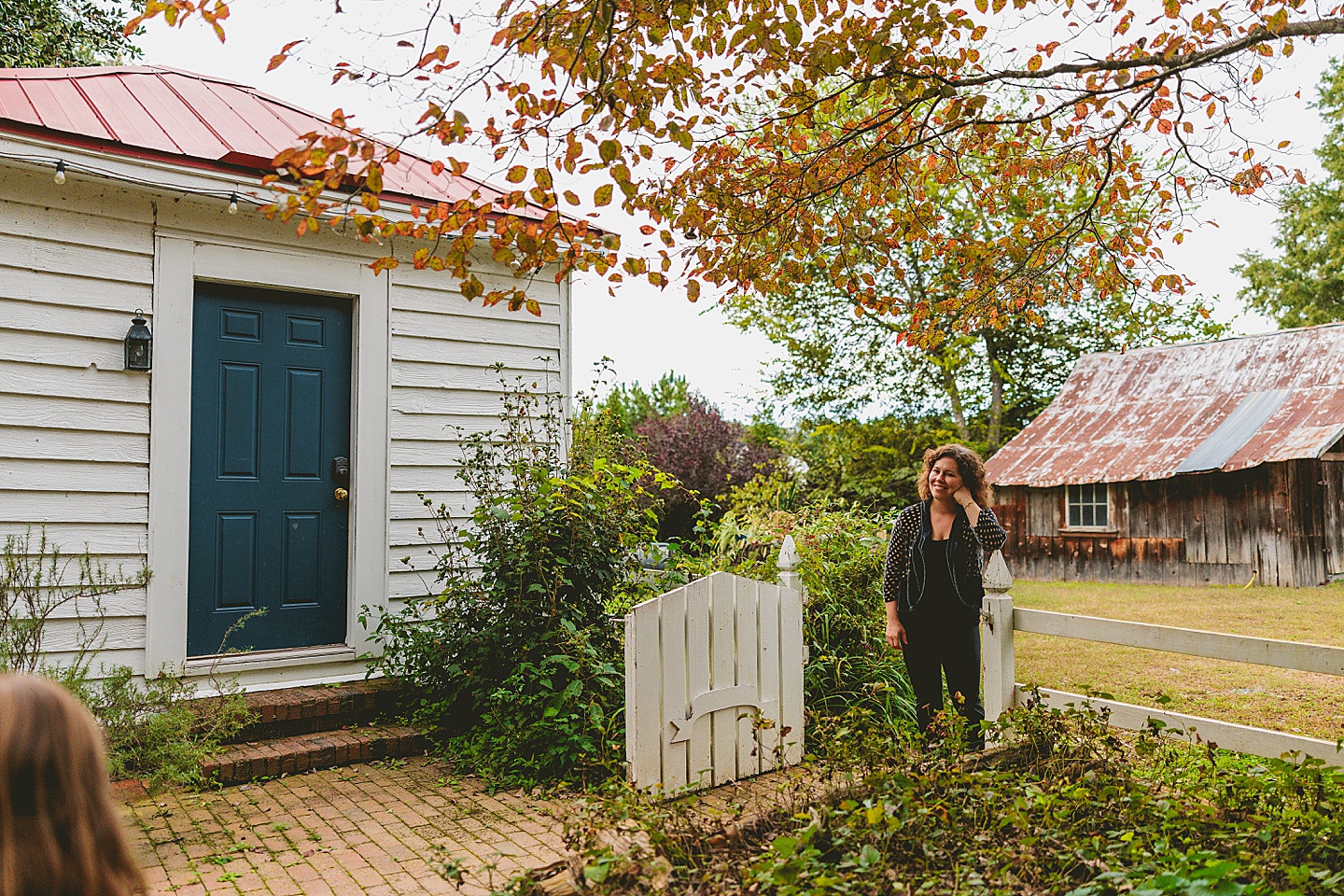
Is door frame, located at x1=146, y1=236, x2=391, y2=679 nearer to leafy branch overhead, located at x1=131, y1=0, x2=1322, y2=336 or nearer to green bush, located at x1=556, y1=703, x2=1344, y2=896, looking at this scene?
leafy branch overhead, located at x1=131, y1=0, x2=1322, y2=336

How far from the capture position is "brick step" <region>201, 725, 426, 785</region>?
194 inches

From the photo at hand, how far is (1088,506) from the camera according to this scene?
17281 mm

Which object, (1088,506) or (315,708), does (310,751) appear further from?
(1088,506)

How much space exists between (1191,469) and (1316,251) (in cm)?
1761

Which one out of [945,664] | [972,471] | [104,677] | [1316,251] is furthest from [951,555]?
[1316,251]

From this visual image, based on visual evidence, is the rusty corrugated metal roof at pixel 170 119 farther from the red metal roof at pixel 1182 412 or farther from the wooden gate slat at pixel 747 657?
the red metal roof at pixel 1182 412

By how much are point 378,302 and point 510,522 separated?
6.30 ft

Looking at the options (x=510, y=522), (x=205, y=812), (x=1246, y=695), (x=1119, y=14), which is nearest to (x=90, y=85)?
(x=510, y=522)

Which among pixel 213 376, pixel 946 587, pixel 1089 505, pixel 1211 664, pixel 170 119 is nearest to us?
pixel 946 587

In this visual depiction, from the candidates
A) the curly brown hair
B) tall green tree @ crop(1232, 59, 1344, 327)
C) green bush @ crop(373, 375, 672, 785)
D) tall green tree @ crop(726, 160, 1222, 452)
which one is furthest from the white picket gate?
tall green tree @ crop(1232, 59, 1344, 327)

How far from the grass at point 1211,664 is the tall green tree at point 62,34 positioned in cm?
1514

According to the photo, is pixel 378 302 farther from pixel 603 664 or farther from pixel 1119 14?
pixel 1119 14

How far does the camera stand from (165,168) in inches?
213

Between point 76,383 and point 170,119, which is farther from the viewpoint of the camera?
point 170,119
